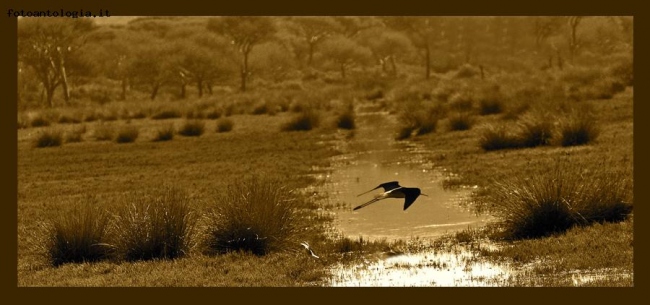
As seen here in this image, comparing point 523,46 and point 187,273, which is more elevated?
point 523,46

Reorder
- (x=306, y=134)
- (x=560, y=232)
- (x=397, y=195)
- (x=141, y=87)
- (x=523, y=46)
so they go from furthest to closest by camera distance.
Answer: (x=523, y=46), (x=141, y=87), (x=306, y=134), (x=560, y=232), (x=397, y=195)

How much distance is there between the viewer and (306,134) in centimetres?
2945

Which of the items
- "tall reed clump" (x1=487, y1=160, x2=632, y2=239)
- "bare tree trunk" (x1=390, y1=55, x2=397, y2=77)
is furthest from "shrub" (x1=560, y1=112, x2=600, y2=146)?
"bare tree trunk" (x1=390, y1=55, x2=397, y2=77)

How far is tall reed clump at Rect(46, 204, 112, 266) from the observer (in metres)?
11.4

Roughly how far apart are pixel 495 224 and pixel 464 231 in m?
0.68

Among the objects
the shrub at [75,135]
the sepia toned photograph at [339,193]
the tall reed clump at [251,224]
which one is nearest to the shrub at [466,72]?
the sepia toned photograph at [339,193]

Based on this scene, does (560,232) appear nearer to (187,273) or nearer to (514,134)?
(187,273)

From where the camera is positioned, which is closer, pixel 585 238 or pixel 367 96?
pixel 585 238

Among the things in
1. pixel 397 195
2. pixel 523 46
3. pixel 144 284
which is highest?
pixel 523 46

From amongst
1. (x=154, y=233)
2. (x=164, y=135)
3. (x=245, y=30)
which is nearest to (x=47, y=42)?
(x=245, y=30)

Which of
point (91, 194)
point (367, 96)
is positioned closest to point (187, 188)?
point (91, 194)

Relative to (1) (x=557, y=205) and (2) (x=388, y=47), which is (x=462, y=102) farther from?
(2) (x=388, y=47)

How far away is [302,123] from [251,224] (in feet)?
65.7

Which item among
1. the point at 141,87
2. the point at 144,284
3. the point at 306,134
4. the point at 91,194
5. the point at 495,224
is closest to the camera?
the point at 144,284
